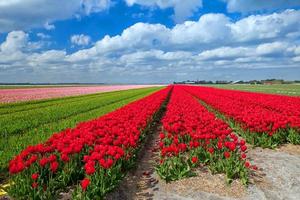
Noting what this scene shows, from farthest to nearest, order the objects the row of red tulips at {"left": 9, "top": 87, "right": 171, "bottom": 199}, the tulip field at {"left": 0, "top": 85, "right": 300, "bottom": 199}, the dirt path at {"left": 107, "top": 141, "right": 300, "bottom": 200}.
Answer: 1. the dirt path at {"left": 107, "top": 141, "right": 300, "bottom": 200}
2. the tulip field at {"left": 0, "top": 85, "right": 300, "bottom": 199}
3. the row of red tulips at {"left": 9, "top": 87, "right": 171, "bottom": 199}

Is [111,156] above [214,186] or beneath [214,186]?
above

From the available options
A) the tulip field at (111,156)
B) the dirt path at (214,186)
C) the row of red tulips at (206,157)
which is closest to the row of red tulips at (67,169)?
the tulip field at (111,156)

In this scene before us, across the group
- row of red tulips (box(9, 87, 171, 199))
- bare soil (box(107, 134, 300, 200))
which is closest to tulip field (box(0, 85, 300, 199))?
row of red tulips (box(9, 87, 171, 199))

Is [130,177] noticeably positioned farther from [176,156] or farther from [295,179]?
[295,179]

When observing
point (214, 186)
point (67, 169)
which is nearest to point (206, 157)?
point (214, 186)

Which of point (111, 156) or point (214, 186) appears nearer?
point (111, 156)

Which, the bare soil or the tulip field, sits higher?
the tulip field

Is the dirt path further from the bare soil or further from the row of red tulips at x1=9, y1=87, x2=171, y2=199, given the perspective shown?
the row of red tulips at x1=9, y1=87, x2=171, y2=199

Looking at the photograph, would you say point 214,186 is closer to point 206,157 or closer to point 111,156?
point 206,157

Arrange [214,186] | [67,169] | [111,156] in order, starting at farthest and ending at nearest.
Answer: [214,186] → [111,156] → [67,169]

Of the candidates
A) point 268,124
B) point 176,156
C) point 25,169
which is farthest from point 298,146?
point 25,169

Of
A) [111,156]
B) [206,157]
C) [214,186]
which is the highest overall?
[111,156]

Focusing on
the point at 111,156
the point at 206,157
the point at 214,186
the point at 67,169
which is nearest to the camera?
the point at 67,169

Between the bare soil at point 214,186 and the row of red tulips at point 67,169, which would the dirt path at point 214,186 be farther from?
the row of red tulips at point 67,169
